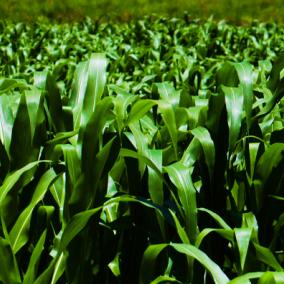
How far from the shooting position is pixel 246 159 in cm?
200

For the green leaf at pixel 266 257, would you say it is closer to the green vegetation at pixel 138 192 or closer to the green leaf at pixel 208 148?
the green vegetation at pixel 138 192

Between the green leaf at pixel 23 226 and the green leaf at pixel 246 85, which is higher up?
the green leaf at pixel 246 85

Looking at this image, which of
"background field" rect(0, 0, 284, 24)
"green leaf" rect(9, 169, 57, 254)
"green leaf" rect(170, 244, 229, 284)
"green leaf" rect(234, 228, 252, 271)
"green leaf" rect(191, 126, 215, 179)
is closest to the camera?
"green leaf" rect(170, 244, 229, 284)

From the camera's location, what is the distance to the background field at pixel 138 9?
1331cm

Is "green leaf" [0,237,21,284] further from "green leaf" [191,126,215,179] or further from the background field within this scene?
the background field

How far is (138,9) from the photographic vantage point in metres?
13.6

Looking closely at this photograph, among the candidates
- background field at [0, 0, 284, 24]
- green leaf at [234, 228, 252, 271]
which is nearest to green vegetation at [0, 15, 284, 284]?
green leaf at [234, 228, 252, 271]

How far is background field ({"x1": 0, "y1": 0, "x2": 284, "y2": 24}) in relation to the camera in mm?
13312

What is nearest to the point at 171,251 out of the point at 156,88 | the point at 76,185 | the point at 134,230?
the point at 134,230

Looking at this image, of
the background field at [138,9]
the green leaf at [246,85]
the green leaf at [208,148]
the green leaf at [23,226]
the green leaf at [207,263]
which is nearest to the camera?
the green leaf at [207,263]

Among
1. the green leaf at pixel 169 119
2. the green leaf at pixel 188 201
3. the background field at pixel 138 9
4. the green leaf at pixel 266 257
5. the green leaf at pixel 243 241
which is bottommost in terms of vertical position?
the background field at pixel 138 9

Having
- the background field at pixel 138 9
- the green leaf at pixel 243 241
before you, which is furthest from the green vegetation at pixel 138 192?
the background field at pixel 138 9

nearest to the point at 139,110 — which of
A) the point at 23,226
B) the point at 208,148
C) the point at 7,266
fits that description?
the point at 208,148

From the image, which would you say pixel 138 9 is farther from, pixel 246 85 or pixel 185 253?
pixel 185 253
